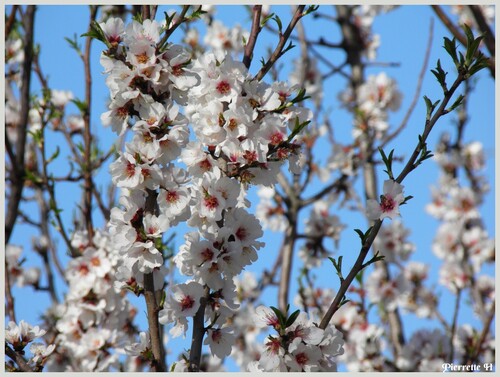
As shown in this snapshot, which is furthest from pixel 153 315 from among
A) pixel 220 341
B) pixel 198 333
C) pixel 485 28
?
pixel 485 28

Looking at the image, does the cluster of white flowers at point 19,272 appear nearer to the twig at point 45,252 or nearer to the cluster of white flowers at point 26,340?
the twig at point 45,252

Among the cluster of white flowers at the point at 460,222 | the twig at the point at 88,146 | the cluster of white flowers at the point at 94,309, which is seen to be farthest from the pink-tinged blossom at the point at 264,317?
the cluster of white flowers at the point at 460,222

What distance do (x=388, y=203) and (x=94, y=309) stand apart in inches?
86.2

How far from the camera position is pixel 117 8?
201 inches

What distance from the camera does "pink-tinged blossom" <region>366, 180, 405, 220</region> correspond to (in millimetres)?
2260

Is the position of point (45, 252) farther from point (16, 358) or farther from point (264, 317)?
point (264, 317)

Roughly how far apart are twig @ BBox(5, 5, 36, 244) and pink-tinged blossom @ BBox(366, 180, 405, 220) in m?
2.54

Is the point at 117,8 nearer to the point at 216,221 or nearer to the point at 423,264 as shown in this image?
the point at 216,221

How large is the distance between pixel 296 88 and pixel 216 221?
1.91 ft

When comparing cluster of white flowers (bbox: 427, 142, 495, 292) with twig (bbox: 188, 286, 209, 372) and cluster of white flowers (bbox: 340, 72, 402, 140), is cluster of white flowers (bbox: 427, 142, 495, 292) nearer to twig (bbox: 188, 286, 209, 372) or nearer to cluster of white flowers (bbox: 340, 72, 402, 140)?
cluster of white flowers (bbox: 340, 72, 402, 140)

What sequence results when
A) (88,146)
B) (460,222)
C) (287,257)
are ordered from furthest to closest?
(460,222), (287,257), (88,146)

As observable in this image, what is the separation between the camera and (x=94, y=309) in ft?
12.7

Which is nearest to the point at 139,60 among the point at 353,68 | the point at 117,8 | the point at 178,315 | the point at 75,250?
the point at 178,315

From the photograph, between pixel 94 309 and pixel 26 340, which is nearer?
pixel 26 340
